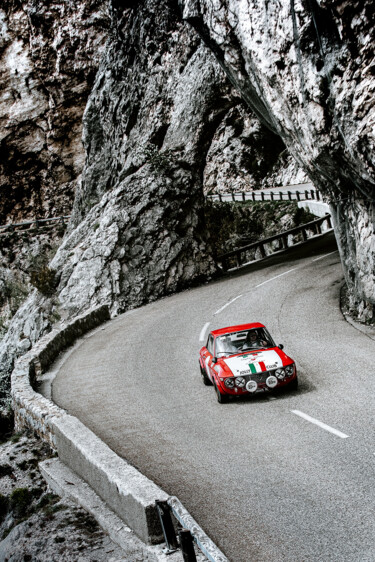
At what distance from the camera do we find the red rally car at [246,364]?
37.2 feet

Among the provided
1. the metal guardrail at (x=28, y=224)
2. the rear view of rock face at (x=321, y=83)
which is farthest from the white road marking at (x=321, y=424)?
the metal guardrail at (x=28, y=224)

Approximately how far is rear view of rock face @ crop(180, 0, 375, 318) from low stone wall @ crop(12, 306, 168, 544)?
9.01 m

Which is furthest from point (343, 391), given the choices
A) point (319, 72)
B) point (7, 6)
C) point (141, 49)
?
point (7, 6)

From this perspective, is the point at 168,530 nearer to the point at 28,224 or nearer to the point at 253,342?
the point at 253,342

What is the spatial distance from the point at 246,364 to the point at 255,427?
1877 mm

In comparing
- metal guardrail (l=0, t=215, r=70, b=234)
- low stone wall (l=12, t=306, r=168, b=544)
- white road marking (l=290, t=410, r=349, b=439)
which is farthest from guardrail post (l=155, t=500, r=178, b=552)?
metal guardrail (l=0, t=215, r=70, b=234)

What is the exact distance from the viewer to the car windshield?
1259cm

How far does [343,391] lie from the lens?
36.5 feet

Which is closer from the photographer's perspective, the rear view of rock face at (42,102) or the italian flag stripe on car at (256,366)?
the italian flag stripe on car at (256,366)

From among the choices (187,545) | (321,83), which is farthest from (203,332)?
(187,545)

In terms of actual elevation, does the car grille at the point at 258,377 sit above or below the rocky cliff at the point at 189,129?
below

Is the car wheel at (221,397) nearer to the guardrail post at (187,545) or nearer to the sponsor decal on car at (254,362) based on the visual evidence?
the sponsor decal on car at (254,362)

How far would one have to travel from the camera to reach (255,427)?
9.95 metres

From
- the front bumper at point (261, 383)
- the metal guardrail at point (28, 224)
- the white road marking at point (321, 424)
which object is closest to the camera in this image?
the white road marking at point (321, 424)
